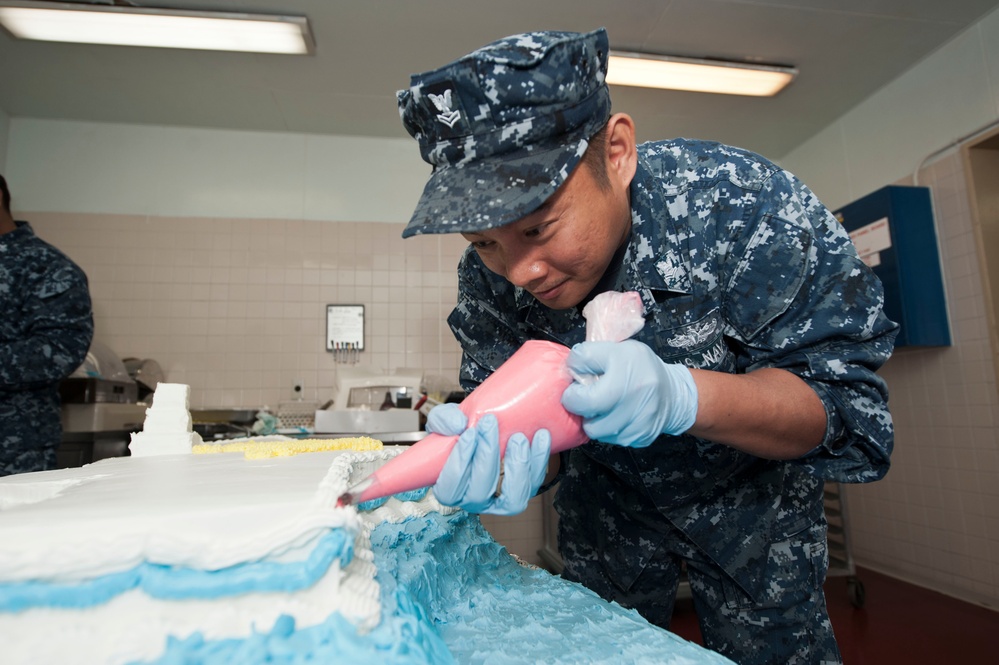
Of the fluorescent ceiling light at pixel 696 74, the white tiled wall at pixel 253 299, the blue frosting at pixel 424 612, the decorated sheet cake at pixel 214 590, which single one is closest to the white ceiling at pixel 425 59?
the fluorescent ceiling light at pixel 696 74

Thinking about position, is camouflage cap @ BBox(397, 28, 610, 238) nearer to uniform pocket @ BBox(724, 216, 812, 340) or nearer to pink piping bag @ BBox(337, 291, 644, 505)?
pink piping bag @ BBox(337, 291, 644, 505)

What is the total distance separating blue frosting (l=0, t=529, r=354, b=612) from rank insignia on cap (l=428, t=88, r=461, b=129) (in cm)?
75

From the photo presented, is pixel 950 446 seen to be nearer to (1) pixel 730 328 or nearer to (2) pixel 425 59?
(1) pixel 730 328

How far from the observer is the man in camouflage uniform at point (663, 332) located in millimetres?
1008

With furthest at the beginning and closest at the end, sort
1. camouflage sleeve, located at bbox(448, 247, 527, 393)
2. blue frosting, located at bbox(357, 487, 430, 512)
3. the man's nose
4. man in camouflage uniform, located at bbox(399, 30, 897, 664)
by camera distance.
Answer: camouflage sleeve, located at bbox(448, 247, 527, 393) → blue frosting, located at bbox(357, 487, 430, 512) → the man's nose → man in camouflage uniform, located at bbox(399, 30, 897, 664)

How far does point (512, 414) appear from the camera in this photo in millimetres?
963

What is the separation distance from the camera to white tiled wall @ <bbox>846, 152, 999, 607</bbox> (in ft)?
11.9

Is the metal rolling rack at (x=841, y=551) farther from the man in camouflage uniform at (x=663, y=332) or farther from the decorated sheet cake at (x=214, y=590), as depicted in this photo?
the decorated sheet cake at (x=214, y=590)

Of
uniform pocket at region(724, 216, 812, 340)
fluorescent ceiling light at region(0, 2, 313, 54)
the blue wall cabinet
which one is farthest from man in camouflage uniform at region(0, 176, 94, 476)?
the blue wall cabinet

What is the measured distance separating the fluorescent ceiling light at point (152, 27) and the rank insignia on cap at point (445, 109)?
2.98 meters

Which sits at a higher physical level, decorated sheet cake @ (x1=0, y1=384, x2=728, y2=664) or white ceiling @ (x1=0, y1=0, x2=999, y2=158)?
white ceiling @ (x1=0, y1=0, x2=999, y2=158)

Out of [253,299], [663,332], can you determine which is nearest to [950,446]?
[663,332]

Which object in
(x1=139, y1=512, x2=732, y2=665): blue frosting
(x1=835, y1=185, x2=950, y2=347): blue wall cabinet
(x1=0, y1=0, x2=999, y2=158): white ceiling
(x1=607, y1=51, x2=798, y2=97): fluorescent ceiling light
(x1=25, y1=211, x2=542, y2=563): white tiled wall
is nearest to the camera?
(x1=139, y1=512, x2=732, y2=665): blue frosting

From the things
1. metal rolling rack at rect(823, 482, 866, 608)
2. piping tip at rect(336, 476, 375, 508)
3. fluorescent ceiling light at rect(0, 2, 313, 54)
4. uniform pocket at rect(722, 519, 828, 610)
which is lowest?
metal rolling rack at rect(823, 482, 866, 608)
